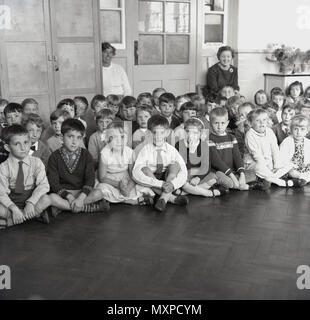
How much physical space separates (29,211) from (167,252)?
1.11 m

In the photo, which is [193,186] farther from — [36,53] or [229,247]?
[36,53]

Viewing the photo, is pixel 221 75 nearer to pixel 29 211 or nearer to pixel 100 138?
pixel 100 138

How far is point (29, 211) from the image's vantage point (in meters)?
3.14

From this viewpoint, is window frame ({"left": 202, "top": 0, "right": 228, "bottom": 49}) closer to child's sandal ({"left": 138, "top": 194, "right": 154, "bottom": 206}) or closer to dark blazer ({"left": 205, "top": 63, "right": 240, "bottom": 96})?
dark blazer ({"left": 205, "top": 63, "right": 240, "bottom": 96})

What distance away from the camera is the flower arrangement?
6988mm

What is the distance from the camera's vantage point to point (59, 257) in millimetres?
2609

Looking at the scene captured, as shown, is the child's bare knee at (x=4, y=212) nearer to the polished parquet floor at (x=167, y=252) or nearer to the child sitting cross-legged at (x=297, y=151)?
the polished parquet floor at (x=167, y=252)

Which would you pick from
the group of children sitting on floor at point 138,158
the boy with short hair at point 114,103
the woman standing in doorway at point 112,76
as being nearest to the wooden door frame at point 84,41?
the woman standing in doorway at point 112,76

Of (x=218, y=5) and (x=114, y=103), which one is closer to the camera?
(x=114, y=103)

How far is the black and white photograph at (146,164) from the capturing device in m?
2.37

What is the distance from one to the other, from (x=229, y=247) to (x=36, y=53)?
11.1 ft

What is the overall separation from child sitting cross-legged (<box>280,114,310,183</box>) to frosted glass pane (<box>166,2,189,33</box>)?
10.1 feet

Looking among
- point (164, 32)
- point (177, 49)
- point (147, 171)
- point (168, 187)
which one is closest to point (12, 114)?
point (147, 171)
